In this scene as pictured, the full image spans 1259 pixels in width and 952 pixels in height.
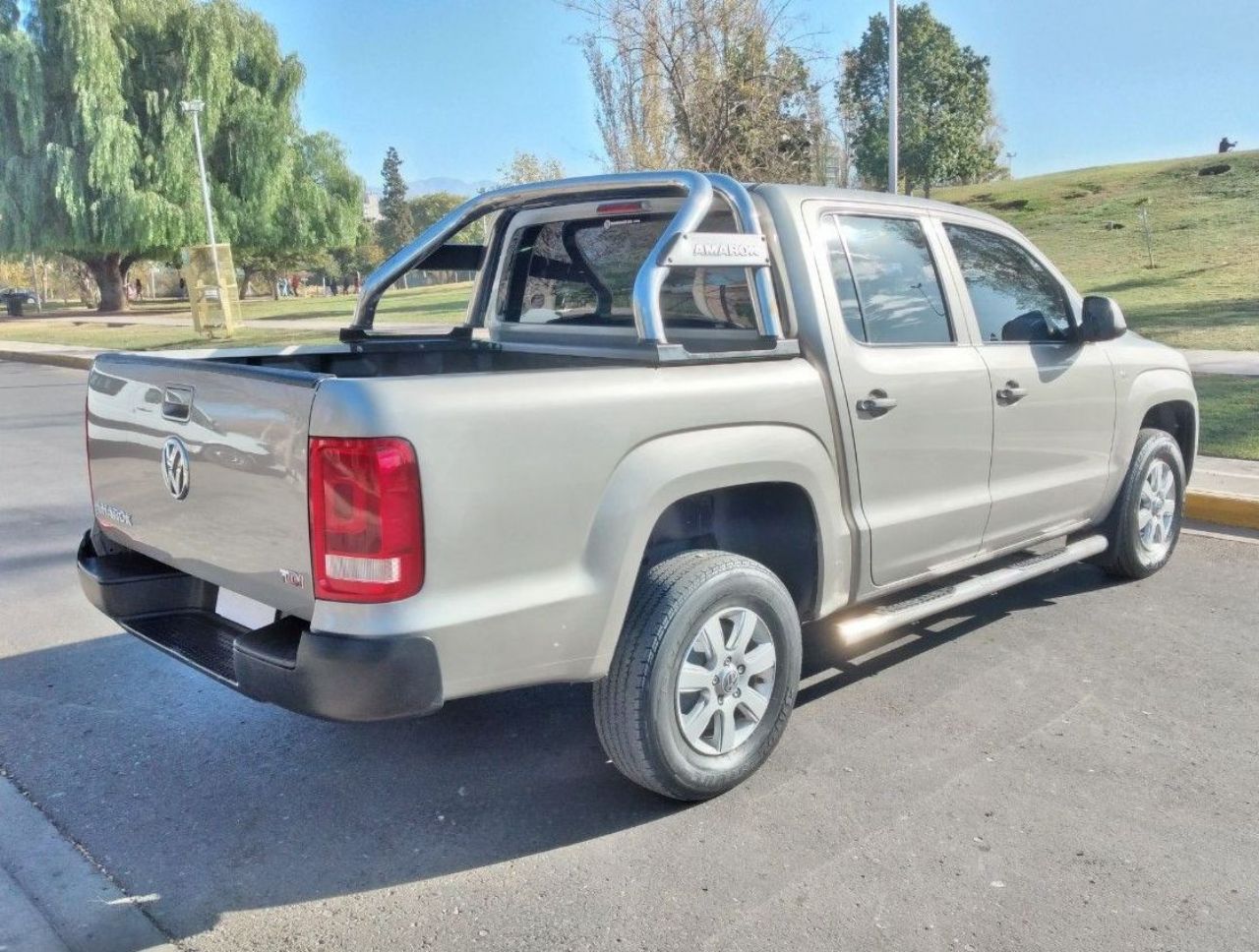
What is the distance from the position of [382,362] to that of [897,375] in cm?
215

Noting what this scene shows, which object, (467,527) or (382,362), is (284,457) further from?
(382,362)

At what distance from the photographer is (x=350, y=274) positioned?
9150 cm

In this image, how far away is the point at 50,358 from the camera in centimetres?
2120

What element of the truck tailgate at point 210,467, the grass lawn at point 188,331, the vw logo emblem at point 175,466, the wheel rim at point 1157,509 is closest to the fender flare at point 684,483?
the truck tailgate at point 210,467

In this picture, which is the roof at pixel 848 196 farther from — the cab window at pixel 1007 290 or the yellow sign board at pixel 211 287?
the yellow sign board at pixel 211 287

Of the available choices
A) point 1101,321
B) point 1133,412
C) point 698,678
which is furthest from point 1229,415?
point 698,678

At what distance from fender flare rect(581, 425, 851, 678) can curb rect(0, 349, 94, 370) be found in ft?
60.6

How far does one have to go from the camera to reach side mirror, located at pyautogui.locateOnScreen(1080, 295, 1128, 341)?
4715mm

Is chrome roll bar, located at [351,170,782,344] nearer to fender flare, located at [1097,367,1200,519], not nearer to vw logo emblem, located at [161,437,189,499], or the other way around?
vw logo emblem, located at [161,437,189,499]

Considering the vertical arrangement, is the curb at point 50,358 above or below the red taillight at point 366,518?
above

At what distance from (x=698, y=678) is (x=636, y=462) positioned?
0.71m

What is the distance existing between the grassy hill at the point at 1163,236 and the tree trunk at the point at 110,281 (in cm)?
3472

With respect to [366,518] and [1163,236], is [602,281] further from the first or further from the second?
[1163,236]

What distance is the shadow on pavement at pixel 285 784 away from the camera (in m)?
3.09
